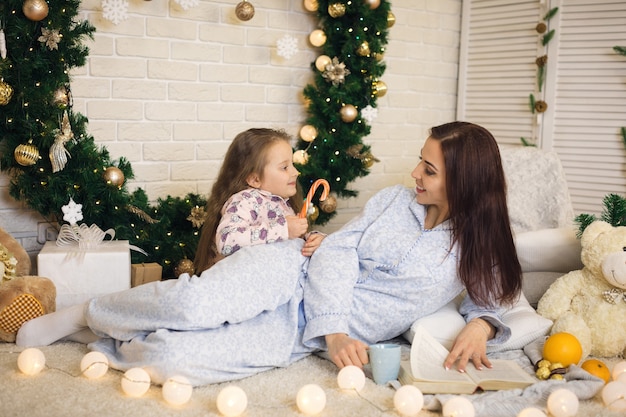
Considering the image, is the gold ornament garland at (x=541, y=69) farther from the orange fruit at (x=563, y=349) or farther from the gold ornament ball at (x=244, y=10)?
the orange fruit at (x=563, y=349)

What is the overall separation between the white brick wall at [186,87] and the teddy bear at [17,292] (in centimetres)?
45

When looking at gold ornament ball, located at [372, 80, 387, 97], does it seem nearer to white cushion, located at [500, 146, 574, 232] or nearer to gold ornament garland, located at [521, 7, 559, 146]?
white cushion, located at [500, 146, 574, 232]

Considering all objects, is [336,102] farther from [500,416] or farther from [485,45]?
[500,416]

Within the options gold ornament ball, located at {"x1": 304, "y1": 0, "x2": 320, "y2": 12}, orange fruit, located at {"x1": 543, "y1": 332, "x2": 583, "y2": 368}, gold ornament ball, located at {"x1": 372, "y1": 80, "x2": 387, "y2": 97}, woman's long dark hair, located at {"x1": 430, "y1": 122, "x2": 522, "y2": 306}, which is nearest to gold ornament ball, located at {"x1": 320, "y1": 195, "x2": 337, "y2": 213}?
gold ornament ball, located at {"x1": 372, "y1": 80, "x2": 387, "y2": 97}

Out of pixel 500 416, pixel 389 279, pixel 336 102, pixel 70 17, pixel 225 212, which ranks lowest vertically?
pixel 500 416

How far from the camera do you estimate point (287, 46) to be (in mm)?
3605

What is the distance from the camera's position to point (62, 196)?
304cm

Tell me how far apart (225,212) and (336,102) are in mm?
1171

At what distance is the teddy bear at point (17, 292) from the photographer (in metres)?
2.49

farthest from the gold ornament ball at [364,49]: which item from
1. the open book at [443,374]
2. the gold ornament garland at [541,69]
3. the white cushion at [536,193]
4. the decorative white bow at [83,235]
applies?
the open book at [443,374]

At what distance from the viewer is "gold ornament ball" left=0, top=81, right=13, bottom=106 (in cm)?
280

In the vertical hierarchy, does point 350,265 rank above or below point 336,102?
below

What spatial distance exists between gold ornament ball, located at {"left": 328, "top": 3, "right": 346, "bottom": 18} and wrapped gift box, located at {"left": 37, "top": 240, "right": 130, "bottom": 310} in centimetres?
159

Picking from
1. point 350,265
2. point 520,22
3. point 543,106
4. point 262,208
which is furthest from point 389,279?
point 520,22
